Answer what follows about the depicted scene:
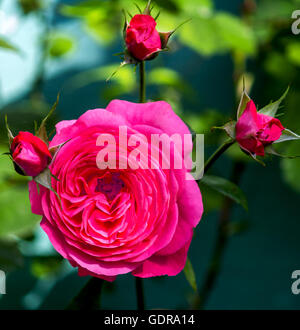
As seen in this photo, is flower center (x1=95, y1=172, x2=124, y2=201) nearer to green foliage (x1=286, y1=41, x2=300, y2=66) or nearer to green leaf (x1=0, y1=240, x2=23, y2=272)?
green leaf (x1=0, y1=240, x2=23, y2=272)

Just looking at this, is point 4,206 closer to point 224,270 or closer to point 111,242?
point 111,242

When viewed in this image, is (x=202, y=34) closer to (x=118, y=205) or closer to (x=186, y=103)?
(x=186, y=103)

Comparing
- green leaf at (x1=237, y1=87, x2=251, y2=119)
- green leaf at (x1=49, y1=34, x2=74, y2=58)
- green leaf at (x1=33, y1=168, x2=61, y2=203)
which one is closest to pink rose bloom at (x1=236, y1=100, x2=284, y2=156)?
green leaf at (x1=237, y1=87, x2=251, y2=119)

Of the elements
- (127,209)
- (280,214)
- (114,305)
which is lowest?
(114,305)

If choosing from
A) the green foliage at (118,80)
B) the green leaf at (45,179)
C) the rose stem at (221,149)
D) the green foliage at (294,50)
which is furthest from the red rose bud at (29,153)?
the green foliage at (294,50)

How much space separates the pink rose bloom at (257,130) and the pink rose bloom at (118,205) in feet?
0.11

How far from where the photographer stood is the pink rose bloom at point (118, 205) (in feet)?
0.74

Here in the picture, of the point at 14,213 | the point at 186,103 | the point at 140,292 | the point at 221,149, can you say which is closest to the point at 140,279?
the point at 140,292

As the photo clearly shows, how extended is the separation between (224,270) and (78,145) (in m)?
0.78

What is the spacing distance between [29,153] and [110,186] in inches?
2.2

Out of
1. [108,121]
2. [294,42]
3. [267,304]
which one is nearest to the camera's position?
[108,121]

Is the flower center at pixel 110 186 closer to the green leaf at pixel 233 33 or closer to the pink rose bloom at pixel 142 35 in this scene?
the pink rose bloom at pixel 142 35

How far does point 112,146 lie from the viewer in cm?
23
